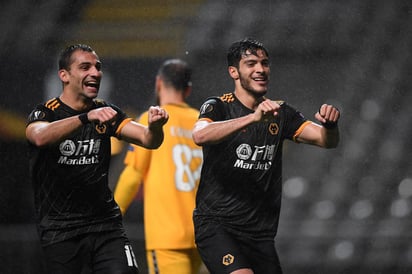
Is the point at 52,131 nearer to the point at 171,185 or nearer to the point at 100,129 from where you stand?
the point at 100,129

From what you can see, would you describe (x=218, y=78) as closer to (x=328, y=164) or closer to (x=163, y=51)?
(x=163, y=51)

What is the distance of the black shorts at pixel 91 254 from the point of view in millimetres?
4906

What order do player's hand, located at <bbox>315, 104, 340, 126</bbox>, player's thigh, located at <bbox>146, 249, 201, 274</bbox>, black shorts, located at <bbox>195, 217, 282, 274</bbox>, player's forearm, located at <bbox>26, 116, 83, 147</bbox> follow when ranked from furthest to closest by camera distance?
player's thigh, located at <bbox>146, 249, 201, 274</bbox>, black shorts, located at <bbox>195, 217, 282, 274</bbox>, player's hand, located at <bbox>315, 104, 340, 126</bbox>, player's forearm, located at <bbox>26, 116, 83, 147</bbox>

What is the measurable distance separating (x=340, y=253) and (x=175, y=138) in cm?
342

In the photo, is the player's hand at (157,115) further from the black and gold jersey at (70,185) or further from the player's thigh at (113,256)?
the player's thigh at (113,256)

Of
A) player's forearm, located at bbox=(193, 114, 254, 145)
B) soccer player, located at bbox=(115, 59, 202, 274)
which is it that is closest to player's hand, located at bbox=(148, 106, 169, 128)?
player's forearm, located at bbox=(193, 114, 254, 145)

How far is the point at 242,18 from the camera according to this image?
1061 centimetres

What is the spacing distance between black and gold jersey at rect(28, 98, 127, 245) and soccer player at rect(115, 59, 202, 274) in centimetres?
120

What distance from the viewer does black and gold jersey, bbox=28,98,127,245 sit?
16.3ft

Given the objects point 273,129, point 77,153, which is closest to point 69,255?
point 77,153

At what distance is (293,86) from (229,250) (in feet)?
18.0

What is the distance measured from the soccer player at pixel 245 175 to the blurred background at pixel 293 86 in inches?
131

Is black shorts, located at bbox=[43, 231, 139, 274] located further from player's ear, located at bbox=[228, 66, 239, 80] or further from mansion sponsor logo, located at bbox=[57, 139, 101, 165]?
A: player's ear, located at bbox=[228, 66, 239, 80]

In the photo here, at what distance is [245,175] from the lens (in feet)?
16.9
